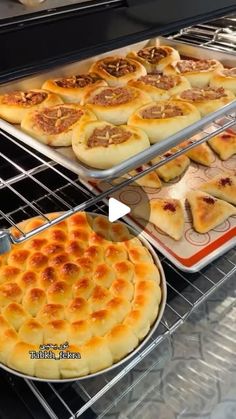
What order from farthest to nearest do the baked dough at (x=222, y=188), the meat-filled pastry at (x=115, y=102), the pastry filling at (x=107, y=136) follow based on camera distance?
1. the baked dough at (x=222, y=188)
2. the meat-filled pastry at (x=115, y=102)
3. the pastry filling at (x=107, y=136)

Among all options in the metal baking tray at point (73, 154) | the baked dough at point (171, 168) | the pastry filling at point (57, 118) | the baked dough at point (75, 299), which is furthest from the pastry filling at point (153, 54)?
the baked dough at point (75, 299)

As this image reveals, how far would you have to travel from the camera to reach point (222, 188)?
1.17 m

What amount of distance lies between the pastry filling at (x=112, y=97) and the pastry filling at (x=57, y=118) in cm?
7

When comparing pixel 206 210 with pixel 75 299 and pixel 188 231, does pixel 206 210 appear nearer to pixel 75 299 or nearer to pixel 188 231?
pixel 188 231

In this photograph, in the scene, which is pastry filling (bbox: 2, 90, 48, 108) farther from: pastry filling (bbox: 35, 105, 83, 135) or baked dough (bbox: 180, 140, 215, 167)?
baked dough (bbox: 180, 140, 215, 167)

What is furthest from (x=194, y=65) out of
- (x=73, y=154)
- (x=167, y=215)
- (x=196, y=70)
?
(x=73, y=154)

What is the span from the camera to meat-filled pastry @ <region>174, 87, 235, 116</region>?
88 centimetres

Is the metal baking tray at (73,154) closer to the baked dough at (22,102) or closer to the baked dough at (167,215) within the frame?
the baked dough at (22,102)

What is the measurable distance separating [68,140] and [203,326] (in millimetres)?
560

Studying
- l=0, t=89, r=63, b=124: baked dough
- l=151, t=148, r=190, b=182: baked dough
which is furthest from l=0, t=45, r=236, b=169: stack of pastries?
l=151, t=148, r=190, b=182: baked dough

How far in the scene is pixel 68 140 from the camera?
77 centimetres

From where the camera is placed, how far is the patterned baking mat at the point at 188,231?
0.99 m

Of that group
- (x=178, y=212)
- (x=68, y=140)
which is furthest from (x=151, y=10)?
(x=178, y=212)

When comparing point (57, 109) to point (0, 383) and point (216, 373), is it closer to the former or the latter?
point (0, 383)
